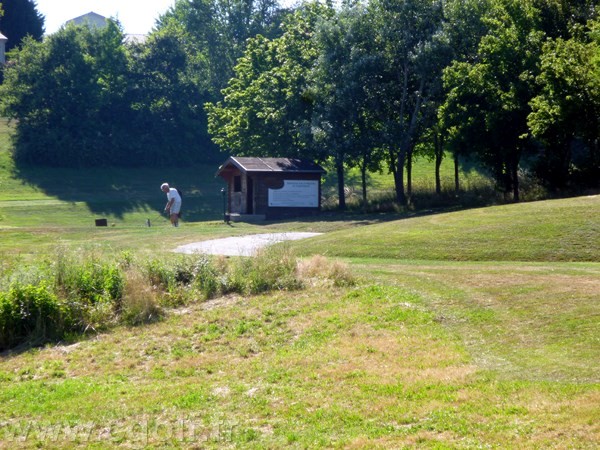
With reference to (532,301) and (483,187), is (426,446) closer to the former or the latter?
(532,301)

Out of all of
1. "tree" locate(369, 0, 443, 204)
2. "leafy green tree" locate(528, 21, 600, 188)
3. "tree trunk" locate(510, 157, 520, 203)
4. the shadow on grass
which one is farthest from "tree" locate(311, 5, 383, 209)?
the shadow on grass

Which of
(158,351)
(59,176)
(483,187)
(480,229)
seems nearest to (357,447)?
(158,351)

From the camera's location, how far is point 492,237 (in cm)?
2388

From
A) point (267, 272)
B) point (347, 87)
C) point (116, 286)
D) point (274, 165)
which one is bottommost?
point (116, 286)

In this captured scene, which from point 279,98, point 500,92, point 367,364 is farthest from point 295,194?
point 367,364

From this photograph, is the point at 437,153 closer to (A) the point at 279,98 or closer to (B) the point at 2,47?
(A) the point at 279,98

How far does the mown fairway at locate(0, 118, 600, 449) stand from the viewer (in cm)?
1016

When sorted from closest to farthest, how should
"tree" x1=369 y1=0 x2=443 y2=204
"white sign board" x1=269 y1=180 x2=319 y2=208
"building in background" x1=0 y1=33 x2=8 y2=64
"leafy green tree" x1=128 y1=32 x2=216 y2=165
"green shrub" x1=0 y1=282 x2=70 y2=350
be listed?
"green shrub" x1=0 y1=282 x2=70 y2=350, "tree" x1=369 y1=0 x2=443 y2=204, "white sign board" x1=269 y1=180 x2=319 y2=208, "leafy green tree" x1=128 y1=32 x2=216 y2=165, "building in background" x1=0 y1=33 x2=8 y2=64

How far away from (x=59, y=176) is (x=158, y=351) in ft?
203

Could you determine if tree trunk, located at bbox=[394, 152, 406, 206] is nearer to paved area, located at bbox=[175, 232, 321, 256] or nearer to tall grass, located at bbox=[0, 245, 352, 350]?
paved area, located at bbox=[175, 232, 321, 256]

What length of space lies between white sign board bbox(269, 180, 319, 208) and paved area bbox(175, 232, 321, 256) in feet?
47.0

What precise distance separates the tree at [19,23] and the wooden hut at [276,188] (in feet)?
205

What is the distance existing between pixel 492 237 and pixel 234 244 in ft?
26.8

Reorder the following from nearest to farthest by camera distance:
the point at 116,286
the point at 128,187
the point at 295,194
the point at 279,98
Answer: the point at 116,286 < the point at 295,194 < the point at 279,98 < the point at 128,187
